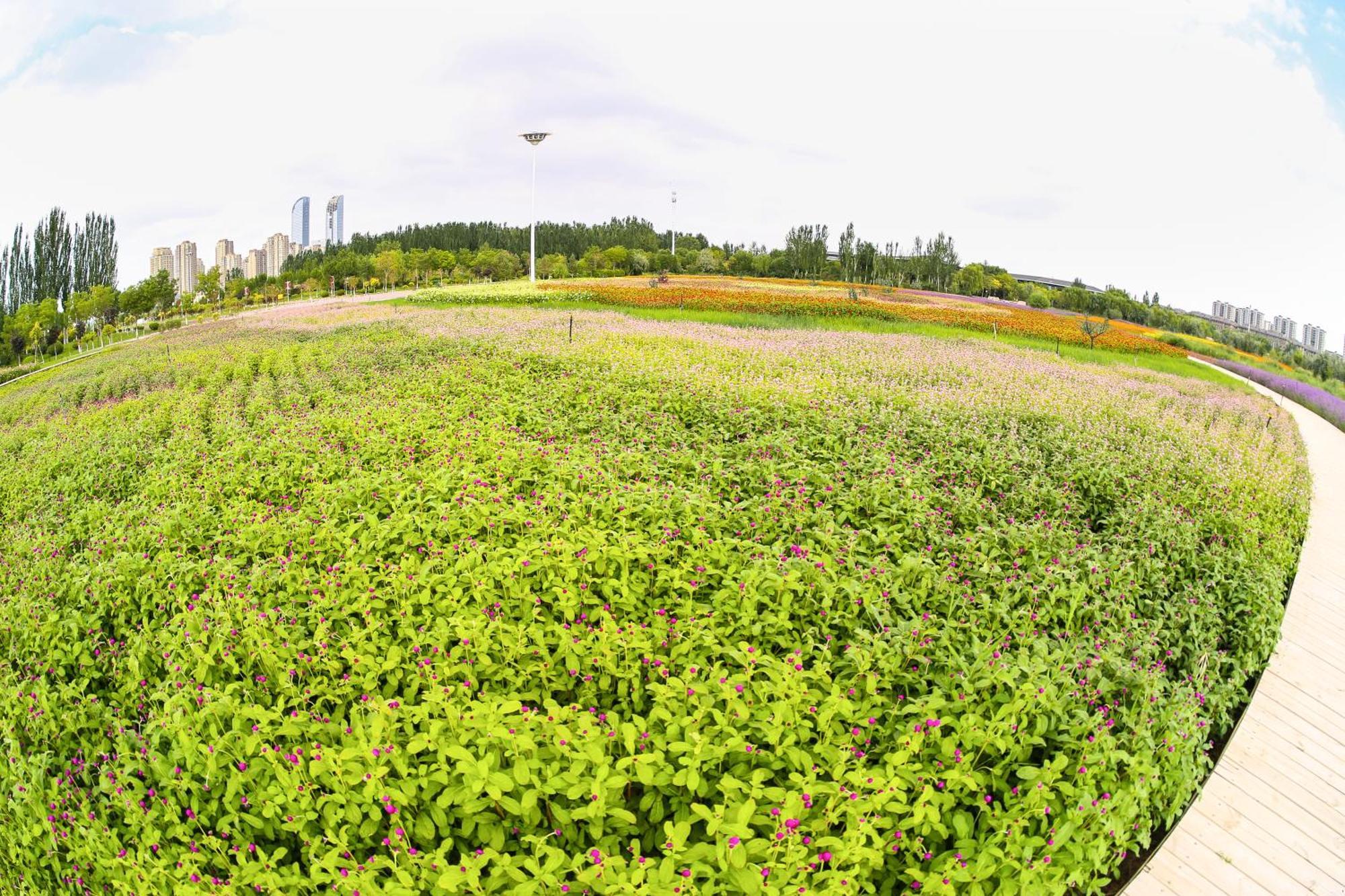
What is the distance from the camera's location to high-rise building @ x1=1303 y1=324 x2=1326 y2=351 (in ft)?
55.6

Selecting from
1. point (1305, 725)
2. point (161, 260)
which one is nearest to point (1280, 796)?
point (1305, 725)

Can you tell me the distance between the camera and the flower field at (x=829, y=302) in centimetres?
1984

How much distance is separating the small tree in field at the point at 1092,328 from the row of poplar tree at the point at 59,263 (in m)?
21.9

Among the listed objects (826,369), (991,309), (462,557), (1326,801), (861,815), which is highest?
(991,309)

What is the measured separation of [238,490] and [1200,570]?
7.69 meters

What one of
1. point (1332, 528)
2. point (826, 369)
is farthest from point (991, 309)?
point (1332, 528)

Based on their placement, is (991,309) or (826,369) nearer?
(826,369)

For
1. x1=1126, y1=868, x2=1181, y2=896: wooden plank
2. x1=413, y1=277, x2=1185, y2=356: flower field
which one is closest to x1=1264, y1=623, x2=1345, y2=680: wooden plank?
x1=1126, y1=868, x2=1181, y2=896: wooden plank

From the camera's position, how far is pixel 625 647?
354cm

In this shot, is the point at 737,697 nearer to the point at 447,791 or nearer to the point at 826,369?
the point at 447,791

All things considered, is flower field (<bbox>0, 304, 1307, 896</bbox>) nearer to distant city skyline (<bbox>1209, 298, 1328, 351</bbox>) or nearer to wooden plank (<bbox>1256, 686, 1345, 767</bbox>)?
wooden plank (<bbox>1256, 686, 1345, 767</bbox>)

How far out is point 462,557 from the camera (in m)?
4.20

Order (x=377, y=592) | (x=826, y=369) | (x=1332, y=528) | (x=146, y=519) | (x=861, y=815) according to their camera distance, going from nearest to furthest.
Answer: (x=861, y=815), (x=377, y=592), (x=146, y=519), (x=1332, y=528), (x=826, y=369)

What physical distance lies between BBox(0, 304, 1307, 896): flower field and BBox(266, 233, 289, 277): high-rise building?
15.4 metres
